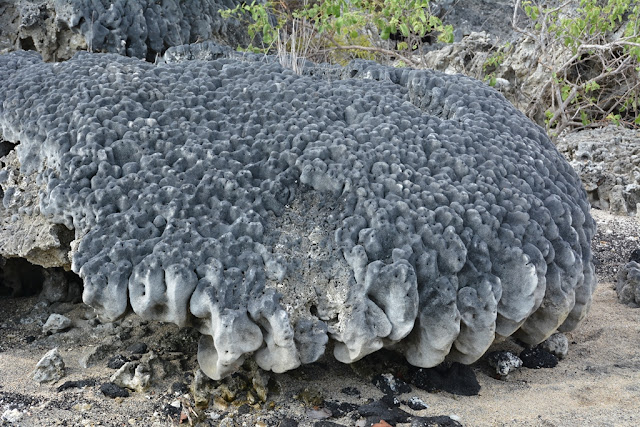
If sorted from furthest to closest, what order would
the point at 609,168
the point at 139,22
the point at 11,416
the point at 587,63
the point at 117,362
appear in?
the point at 587,63, the point at 609,168, the point at 139,22, the point at 117,362, the point at 11,416

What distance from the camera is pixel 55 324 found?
2.60 metres

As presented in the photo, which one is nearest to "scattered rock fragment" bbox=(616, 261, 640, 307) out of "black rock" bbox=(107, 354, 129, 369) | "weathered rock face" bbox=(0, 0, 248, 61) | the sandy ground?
the sandy ground

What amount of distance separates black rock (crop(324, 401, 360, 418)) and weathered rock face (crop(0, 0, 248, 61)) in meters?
2.79

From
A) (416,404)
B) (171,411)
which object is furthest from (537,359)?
(171,411)

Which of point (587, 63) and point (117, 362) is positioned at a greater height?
point (587, 63)

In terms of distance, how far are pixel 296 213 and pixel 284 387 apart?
0.65 metres

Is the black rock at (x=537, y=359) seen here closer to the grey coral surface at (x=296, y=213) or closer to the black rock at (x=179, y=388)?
the grey coral surface at (x=296, y=213)

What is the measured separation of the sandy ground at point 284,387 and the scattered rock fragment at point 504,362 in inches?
1.7

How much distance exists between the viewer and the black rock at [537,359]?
2.50 meters

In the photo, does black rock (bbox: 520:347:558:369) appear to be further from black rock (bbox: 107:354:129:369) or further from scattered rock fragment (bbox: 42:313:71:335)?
scattered rock fragment (bbox: 42:313:71:335)

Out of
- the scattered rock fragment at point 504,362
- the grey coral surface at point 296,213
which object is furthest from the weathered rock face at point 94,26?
the scattered rock fragment at point 504,362

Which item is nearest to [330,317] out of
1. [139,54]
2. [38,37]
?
[139,54]

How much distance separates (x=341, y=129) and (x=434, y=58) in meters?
4.36

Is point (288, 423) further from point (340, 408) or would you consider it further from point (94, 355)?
point (94, 355)
